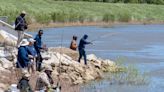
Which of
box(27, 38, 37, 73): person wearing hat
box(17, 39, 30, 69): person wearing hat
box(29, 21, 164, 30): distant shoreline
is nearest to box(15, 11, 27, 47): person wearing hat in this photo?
box(27, 38, 37, 73): person wearing hat

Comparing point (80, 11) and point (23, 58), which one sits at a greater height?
point (23, 58)

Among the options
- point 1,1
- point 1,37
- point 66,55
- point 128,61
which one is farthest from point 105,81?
point 1,1

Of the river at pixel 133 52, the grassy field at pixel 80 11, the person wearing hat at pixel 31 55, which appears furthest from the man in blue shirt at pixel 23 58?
the grassy field at pixel 80 11

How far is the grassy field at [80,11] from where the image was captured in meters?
66.5

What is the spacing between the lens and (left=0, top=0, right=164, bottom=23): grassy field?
6650 cm

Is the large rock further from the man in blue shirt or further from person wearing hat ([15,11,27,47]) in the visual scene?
the man in blue shirt

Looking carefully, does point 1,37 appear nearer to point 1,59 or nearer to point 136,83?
point 1,59

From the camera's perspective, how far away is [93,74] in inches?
1021

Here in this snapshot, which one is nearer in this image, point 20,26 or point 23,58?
point 23,58

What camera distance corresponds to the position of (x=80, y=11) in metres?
78.9

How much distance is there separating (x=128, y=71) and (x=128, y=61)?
20.2 ft

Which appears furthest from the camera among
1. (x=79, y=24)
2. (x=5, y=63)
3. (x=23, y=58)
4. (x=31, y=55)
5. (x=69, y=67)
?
(x=79, y=24)

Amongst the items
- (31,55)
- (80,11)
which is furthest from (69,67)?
(80,11)

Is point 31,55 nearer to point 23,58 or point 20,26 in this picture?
point 23,58
